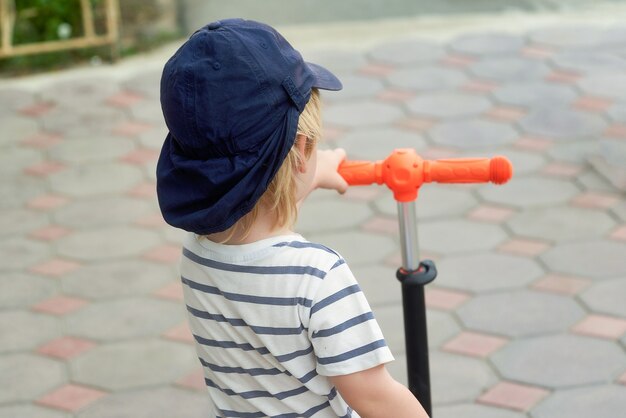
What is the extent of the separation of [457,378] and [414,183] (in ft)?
4.68

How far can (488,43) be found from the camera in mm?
6207

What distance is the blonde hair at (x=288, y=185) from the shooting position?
1716 millimetres

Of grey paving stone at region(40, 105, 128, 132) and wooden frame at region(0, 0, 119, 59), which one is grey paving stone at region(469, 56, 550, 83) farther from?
wooden frame at region(0, 0, 119, 59)

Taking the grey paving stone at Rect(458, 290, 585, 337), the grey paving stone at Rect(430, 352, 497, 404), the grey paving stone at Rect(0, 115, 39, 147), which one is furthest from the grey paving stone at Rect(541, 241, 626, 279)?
the grey paving stone at Rect(0, 115, 39, 147)

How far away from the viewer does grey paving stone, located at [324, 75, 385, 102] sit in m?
5.56

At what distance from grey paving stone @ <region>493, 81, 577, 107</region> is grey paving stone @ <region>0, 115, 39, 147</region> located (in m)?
2.33

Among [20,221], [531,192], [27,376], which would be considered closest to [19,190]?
[20,221]

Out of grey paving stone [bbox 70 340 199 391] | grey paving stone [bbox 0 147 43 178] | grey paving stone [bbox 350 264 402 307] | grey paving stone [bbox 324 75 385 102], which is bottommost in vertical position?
grey paving stone [bbox 0 147 43 178]

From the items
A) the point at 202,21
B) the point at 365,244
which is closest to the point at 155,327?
the point at 365,244

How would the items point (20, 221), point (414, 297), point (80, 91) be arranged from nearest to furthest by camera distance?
Result: point (414, 297) → point (20, 221) → point (80, 91)

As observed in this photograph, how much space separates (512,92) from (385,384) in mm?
3932

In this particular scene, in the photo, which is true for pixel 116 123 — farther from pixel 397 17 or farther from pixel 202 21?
pixel 397 17

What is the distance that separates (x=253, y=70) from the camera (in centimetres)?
163

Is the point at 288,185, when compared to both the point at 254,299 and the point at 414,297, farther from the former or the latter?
the point at 414,297
